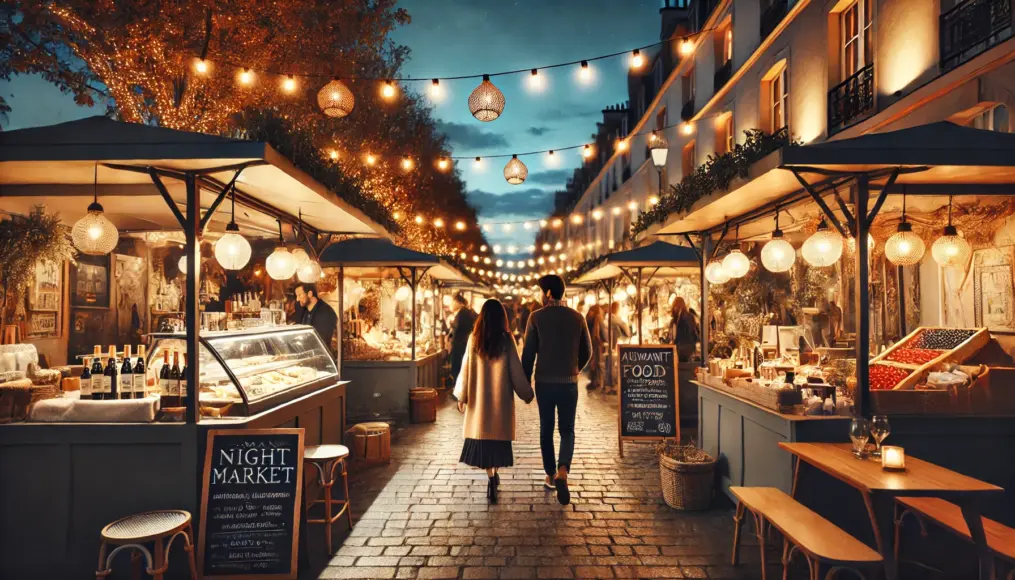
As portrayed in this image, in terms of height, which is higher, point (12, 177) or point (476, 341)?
point (12, 177)

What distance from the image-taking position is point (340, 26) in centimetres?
1277

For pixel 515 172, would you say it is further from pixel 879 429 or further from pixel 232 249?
pixel 879 429

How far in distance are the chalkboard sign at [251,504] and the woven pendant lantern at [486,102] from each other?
4918 millimetres

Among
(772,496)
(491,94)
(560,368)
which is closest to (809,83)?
(491,94)

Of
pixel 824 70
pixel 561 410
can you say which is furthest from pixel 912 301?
pixel 561 410

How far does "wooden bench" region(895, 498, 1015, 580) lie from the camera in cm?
316

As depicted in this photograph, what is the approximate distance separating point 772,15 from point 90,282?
15.0 m

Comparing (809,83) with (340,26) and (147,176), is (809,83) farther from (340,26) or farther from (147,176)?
(147,176)

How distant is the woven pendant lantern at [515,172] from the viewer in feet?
34.8

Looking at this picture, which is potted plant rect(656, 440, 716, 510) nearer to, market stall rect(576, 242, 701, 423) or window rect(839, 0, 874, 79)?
market stall rect(576, 242, 701, 423)

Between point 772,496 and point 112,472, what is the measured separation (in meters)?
4.63

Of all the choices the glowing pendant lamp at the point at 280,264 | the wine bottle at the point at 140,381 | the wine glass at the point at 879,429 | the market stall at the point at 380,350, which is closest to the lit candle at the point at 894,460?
the wine glass at the point at 879,429

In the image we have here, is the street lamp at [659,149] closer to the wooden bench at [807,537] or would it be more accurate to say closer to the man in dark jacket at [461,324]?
the man in dark jacket at [461,324]

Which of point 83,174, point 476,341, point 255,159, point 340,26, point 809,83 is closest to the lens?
point 255,159
